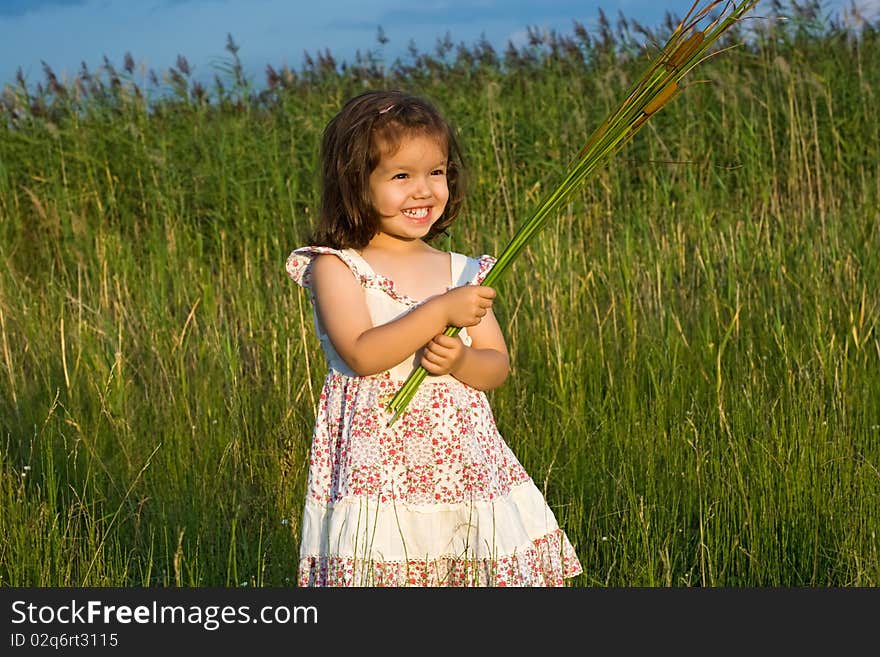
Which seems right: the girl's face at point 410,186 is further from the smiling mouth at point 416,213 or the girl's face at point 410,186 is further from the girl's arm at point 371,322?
the girl's arm at point 371,322

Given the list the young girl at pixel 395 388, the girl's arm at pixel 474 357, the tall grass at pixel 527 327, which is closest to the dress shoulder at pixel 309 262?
the young girl at pixel 395 388

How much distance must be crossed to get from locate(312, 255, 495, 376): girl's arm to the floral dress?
4 cm

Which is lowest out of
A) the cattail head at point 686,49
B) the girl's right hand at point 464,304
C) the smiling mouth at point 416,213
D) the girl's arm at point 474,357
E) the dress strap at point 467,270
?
the girl's arm at point 474,357

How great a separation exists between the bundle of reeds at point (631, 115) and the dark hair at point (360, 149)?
262mm

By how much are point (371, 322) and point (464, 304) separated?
0.65ft

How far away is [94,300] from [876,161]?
12.5ft

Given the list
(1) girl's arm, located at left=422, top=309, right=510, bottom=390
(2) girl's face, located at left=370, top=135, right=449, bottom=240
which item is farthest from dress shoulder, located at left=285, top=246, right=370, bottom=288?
(1) girl's arm, located at left=422, top=309, right=510, bottom=390

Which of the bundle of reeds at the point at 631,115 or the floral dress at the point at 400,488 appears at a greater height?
the bundle of reeds at the point at 631,115

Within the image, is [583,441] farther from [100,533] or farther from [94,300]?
[94,300]

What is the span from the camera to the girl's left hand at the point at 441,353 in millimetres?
2039

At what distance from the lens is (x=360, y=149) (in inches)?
82.7

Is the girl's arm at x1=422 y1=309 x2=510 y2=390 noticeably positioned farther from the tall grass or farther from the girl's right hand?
the tall grass

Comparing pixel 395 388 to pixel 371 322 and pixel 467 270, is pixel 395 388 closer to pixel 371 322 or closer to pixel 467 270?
pixel 371 322

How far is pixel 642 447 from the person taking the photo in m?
3.06
